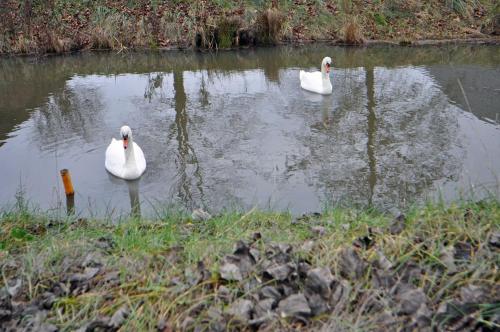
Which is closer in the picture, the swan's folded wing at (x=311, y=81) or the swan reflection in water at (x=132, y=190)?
the swan reflection in water at (x=132, y=190)

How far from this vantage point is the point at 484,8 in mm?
17984

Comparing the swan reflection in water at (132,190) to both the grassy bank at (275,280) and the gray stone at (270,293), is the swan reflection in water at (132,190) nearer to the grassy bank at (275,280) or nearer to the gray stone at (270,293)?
the grassy bank at (275,280)

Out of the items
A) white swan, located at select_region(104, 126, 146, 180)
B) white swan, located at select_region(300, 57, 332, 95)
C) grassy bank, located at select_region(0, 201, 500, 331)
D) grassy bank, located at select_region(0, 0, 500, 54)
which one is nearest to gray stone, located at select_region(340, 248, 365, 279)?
grassy bank, located at select_region(0, 201, 500, 331)

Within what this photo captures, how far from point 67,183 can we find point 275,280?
3.97 meters

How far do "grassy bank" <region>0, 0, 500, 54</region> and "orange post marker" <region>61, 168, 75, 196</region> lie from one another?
10.4 m

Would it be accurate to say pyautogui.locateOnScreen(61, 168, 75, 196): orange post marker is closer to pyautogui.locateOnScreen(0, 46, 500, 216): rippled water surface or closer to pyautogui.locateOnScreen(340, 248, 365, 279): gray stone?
pyautogui.locateOnScreen(0, 46, 500, 216): rippled water surface

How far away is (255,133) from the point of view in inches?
317

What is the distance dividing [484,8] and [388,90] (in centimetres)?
1028

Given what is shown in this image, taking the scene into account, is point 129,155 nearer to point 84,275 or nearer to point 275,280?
point 84,275

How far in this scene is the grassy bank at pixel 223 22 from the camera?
15.6 meters

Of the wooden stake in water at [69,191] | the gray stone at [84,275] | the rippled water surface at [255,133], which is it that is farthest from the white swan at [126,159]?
the gray stone at [84,275]

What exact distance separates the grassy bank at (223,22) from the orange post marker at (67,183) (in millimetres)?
10378

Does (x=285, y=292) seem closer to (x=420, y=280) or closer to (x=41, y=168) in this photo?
(x=420, y=280)

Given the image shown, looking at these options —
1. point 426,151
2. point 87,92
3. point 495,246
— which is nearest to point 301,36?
point 87,92
